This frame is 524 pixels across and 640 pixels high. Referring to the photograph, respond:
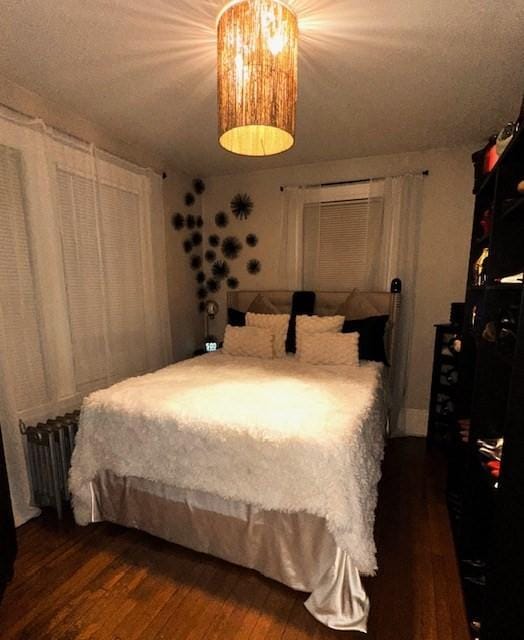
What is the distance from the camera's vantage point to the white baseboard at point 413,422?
316 cm

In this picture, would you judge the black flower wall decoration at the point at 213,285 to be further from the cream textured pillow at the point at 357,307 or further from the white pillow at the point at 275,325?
the cream textured pillow at the point at 357,307

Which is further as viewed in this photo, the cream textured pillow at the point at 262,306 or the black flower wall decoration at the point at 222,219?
the black flower wall decoration at the point at 222,219

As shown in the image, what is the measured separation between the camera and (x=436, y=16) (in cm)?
144

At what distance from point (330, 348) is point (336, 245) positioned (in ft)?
3.92

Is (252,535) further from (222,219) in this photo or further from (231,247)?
(222,219)

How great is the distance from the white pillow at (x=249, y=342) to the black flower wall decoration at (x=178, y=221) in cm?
132

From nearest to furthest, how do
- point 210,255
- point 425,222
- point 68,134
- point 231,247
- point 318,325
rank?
point 68,134 < point 318,325 < point 425,222 < point 231,247 < point 210,255

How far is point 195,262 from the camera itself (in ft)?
12.3

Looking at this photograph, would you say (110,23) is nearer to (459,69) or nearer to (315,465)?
(459,69)

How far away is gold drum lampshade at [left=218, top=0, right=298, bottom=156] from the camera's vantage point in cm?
127

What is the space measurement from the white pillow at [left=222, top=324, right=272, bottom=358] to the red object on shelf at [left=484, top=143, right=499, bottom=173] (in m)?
A: 1.89

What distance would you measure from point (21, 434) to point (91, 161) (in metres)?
1.93

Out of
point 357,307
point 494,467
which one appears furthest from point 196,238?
point 494,467

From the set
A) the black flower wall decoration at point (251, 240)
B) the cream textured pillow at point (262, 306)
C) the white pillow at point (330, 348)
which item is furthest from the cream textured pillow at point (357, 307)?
the black flower wall decoration at point (251, 240)
